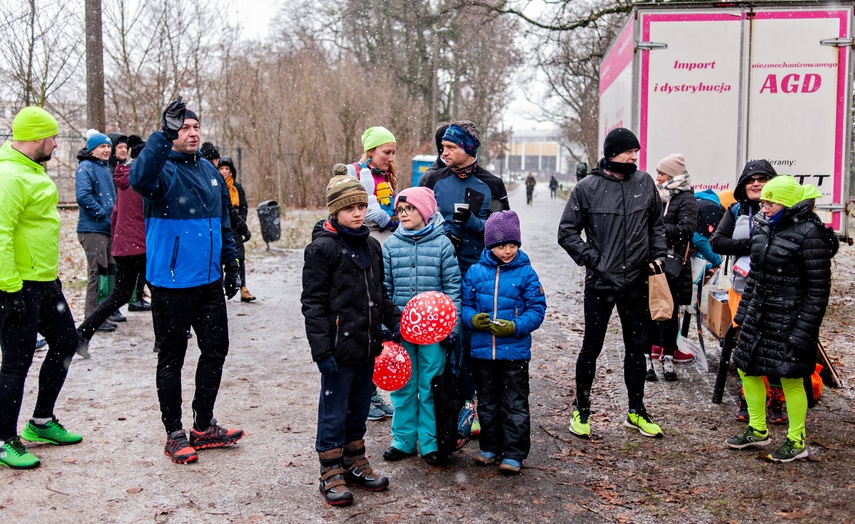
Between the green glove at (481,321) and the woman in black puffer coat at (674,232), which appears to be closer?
the green glove at (481,321)

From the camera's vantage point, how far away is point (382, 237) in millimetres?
6051

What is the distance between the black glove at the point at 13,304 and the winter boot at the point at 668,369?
16.3 ft

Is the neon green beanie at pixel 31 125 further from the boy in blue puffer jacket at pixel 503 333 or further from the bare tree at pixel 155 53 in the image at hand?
the bare tree at pixel 155 53

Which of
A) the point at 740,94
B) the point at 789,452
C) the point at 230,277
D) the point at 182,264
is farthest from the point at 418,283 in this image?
the point at 740,94

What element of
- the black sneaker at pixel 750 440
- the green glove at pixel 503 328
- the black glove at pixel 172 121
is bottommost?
the black sneaker at pixel 750 440

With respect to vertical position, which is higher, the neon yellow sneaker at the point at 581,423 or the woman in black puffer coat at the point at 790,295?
the woman in black puffer coat at the point at 790,295

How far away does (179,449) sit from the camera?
5.09 metres

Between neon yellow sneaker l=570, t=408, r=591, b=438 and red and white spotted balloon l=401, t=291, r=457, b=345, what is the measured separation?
1386 mm

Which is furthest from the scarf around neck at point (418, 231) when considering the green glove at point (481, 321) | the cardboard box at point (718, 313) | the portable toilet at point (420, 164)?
the portable toilet at point (420, 164)

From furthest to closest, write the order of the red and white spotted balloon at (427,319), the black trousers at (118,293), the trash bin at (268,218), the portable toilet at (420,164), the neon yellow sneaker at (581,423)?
the portable toilet at (420,164) < the trash bin at (268,218) < the black trousers at (118,293) < the neon yellow sneaker at (581,423) < the red and white spotted balloon at (427,319)

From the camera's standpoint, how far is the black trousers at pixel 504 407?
4980 millimetres

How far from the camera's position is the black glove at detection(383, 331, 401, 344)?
16.1ft

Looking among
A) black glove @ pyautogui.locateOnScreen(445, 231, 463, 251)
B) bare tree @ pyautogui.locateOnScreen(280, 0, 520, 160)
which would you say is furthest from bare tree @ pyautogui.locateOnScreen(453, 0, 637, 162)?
black glove @ pyautogui.locateOnScreen(445, 231, 463, 251)

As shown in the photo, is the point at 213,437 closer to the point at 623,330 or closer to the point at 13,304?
the point at 13,304
